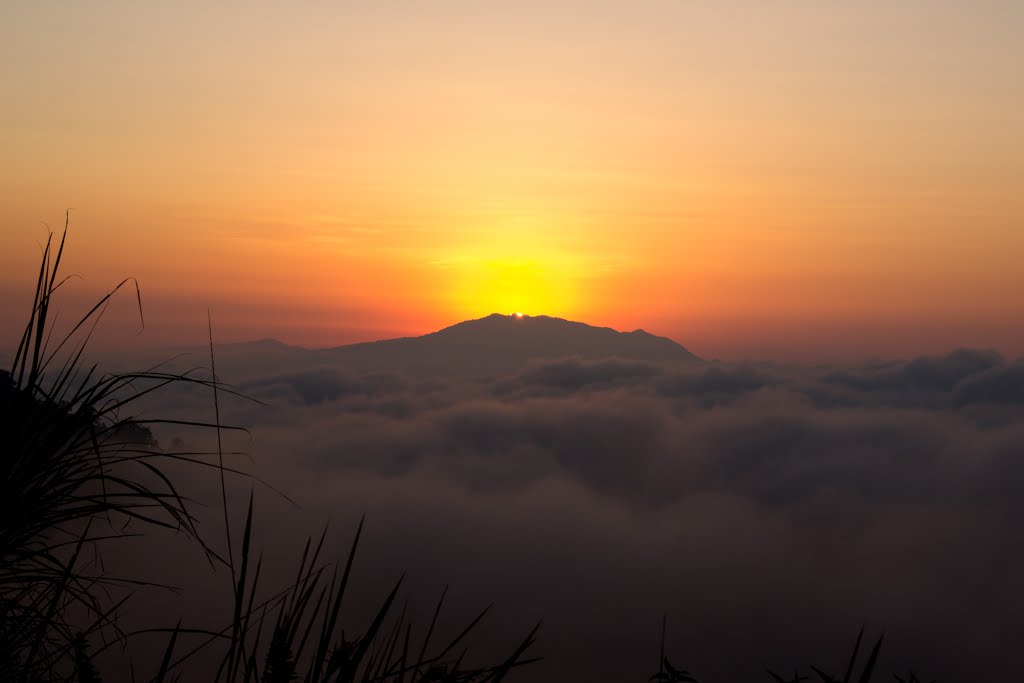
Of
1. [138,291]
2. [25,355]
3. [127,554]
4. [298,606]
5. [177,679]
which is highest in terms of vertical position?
[138,291]

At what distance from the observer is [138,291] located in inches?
133

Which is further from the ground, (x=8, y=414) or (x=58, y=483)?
(x=8, y=414)

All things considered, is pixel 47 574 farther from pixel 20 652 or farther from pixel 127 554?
pixel 127 554

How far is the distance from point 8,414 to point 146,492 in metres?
0.63

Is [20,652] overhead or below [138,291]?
below

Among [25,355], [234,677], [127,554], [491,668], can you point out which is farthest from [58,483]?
[127,554]

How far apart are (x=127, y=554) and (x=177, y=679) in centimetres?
19817

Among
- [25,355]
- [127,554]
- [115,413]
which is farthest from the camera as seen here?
[127,554]

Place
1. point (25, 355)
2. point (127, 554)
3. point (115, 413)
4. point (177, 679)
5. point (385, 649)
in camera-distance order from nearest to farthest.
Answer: point (385, 649), point (177, 679), point (25, 355), point (115, 413), point (127, 554)

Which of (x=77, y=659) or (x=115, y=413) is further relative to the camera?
(x=115, y=413)

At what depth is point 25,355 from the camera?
3295mm

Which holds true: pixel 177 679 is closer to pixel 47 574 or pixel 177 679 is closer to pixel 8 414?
pixel 47 574

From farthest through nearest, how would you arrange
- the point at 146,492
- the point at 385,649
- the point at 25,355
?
1. the point at 25,355
2. the point at 146,492
3. the point at 385,649

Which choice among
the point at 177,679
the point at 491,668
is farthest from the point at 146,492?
the point at 491,668
